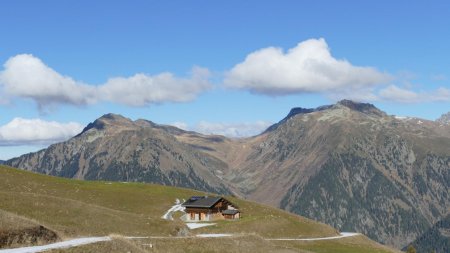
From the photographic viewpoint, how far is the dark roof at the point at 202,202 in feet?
406

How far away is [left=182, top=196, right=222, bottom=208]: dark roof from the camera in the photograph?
4870 inches

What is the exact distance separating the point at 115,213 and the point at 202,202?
51577 millimetres

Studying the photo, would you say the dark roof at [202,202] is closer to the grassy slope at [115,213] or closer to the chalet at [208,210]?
the chalet at [208,210]

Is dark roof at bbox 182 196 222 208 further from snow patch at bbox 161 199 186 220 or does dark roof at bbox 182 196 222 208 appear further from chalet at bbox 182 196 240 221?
snow patch at bbox 161 199 186 220

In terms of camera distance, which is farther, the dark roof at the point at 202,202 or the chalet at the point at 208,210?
the dark roof at the point at 202,202

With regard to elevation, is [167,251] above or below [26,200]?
below

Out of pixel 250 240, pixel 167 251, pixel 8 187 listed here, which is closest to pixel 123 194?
pixel 8 187

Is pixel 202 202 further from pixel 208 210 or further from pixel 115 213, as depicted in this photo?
pixel 115 213

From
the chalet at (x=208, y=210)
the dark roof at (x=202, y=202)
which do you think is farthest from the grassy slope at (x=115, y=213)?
the chalet at (x=208, y=210)

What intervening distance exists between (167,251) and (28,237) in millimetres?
13763

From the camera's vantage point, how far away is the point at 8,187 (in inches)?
4060

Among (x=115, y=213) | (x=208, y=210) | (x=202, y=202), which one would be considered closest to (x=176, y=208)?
(x=202, y=202)

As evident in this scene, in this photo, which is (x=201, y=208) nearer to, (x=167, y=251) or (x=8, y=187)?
(x=8, y=187)

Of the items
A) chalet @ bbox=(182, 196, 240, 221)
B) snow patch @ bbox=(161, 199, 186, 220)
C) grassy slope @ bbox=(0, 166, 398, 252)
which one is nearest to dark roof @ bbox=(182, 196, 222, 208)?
chalet @ bbox=(182, 196, 240, 221)
